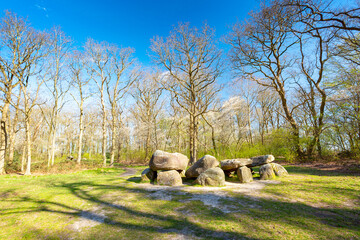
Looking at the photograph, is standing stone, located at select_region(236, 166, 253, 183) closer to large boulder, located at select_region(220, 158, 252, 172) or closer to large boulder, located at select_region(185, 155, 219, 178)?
large boulder, located at select_region(220, 158, 252, 172)

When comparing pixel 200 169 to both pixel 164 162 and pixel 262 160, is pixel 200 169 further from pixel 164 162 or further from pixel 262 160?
pixel 262 160

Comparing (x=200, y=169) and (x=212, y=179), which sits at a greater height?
(x=200, y=169)

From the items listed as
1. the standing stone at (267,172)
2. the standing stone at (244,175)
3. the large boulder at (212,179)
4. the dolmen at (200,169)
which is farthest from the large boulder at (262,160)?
the large boulder at (212,179)

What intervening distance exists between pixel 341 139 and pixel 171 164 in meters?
10.1

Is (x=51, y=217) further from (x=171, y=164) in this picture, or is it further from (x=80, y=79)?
(x=80, y=79)

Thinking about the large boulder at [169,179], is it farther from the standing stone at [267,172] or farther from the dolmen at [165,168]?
the standing stone at [267,172]

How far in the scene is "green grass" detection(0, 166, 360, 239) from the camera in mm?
2934

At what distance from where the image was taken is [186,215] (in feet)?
12.0

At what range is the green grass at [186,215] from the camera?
293cm

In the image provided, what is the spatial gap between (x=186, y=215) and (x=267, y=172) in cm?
496

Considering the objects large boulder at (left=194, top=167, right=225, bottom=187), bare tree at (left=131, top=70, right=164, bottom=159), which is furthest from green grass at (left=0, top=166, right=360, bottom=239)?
bare tree at (left=131, top=70, right=164, bottom=159)

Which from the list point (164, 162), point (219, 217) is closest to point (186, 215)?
point (219, 217)

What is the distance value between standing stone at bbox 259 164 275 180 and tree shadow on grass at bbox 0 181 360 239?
9.56 ft

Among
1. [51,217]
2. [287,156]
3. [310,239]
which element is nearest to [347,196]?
[310,239]
